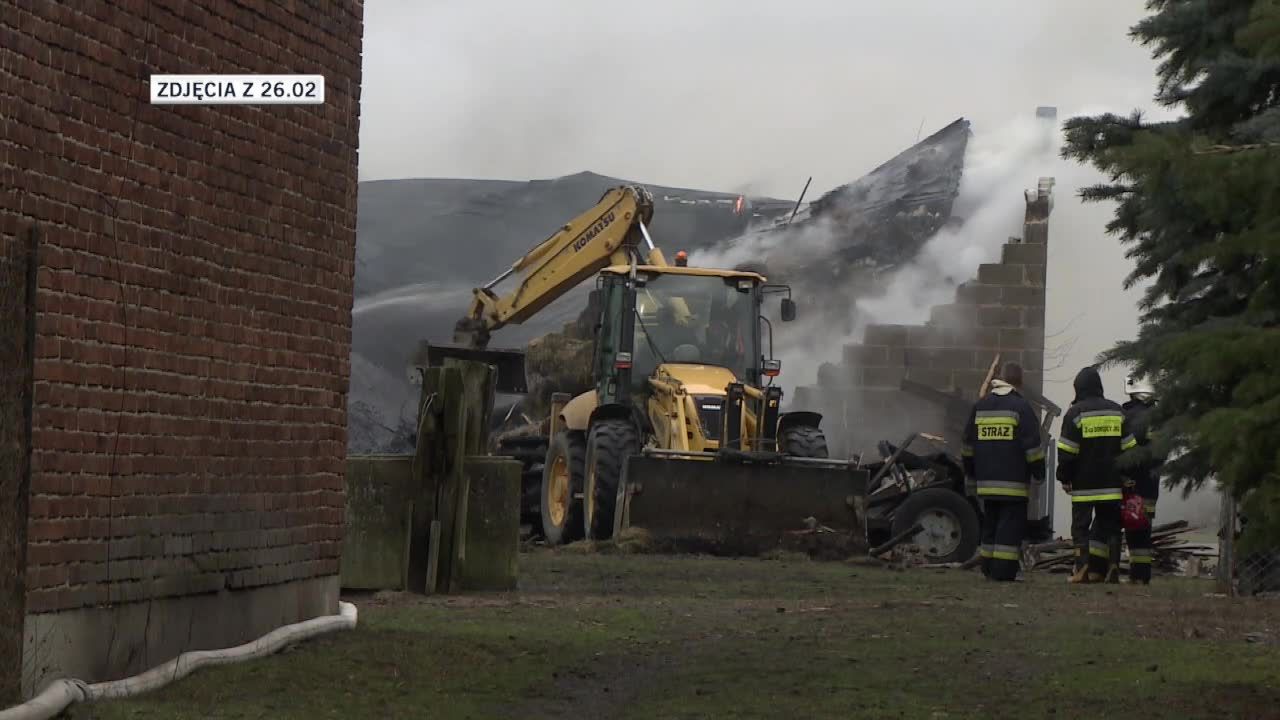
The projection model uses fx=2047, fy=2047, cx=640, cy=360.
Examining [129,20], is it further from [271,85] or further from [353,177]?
[353,177]

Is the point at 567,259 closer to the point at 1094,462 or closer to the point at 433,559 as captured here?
the point at 1094,462

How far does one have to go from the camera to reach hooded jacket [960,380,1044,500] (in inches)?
709

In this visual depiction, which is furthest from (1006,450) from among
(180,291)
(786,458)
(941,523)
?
(180,291)

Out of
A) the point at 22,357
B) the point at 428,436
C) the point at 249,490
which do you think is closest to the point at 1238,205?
the point at 22,357

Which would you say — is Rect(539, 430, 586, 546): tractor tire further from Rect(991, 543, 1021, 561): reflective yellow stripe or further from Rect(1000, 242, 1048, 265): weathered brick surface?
Rect(1000, 242, 1048, 265): weathered brick surface

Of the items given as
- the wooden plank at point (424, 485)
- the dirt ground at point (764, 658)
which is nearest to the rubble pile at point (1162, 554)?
the dirt ground at point (764, 658)

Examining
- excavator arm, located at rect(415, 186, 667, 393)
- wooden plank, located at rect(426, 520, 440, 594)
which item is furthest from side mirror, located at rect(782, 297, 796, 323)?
wooden plank, located at rect(426, 520, 440, 594)

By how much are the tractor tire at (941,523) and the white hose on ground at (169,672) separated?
34.7ft

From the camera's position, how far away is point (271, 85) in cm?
999

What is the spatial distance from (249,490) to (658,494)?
9.95 metres

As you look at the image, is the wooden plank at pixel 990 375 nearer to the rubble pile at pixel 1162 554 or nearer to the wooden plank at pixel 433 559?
the rubble pile at pixel 1162 554

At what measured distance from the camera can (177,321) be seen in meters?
9.65

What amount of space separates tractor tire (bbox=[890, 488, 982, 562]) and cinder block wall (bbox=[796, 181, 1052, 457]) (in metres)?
8.02

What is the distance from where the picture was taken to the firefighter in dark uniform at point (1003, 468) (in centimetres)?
1788
